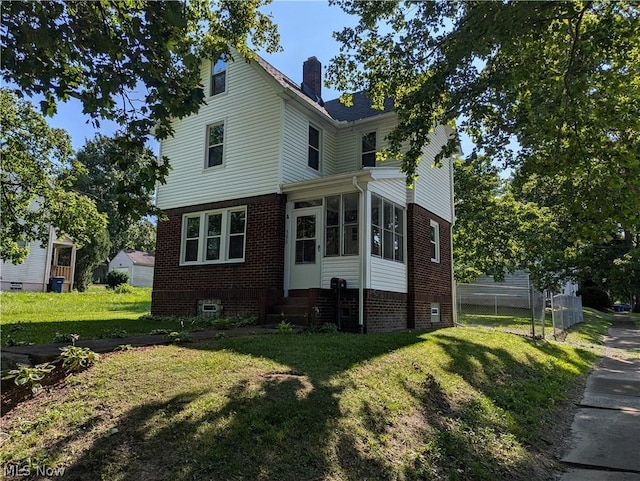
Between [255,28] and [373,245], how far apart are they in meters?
5.83

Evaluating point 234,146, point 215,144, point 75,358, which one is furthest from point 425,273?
point 75,358

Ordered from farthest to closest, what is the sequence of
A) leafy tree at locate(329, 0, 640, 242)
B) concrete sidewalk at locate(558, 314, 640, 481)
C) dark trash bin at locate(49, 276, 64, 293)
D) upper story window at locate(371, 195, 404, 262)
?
1. dark trash bin at locate(49, 276, 64, 293)
2. upper story window at locate(371, 195, 404, 262)
3. leafy tree at locate(329, 0, 640, 242)
4. concrete sidewalk at locate(558, 314, 640, 481)

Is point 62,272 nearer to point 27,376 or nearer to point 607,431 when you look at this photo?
point 27,376

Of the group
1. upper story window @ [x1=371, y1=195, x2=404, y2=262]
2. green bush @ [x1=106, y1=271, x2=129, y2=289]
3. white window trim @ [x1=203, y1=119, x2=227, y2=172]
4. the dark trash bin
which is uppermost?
white window trim @ [x1=203, y1=119, x2=227, y2=172]

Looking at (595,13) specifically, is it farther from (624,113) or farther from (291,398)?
(291,398)

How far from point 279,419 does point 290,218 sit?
802 cm

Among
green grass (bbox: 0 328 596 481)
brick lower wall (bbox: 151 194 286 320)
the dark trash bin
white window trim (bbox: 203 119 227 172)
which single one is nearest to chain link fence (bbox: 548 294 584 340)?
green grass (bbox: 0 328 596 481)

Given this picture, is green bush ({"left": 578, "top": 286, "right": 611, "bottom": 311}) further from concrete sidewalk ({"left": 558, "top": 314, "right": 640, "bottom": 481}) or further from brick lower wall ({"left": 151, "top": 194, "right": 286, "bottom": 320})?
brick lower wall ({"left": 151, "top": 194, "right": 286, "bottom": 320})

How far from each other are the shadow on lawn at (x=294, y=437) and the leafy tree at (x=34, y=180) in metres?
10.7

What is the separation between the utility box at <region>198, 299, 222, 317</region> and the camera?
12.2 metres

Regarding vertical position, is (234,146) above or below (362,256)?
above

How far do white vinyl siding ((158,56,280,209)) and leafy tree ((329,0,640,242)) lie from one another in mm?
4307

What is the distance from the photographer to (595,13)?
7598 mm

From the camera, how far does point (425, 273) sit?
13.4 meters
